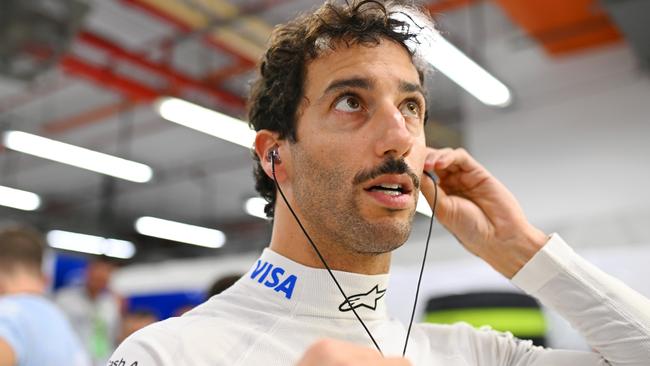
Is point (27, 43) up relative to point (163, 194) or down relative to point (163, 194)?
down

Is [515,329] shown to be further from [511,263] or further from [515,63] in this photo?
[515,63]

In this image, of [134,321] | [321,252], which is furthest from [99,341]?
[321,252]

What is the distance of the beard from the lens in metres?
1.14

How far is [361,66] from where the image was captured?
124cm

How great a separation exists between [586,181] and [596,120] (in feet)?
2.10

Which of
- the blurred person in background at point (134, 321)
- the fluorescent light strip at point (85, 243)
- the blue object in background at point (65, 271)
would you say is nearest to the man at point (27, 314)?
the blurred person in background at point (134, 321)

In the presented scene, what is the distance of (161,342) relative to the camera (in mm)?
1058

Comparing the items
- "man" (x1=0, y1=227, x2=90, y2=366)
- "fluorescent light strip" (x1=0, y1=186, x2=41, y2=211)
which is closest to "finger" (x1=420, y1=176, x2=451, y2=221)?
"man" (x1=0, y1=227, x2=90, y2=366)

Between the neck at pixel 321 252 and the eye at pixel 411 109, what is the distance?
27 centimetres

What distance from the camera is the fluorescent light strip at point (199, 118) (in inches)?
194

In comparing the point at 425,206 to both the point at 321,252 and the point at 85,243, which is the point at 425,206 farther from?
the point at 85,243

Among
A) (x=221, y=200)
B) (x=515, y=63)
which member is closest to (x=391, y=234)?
(x=515, y=63)

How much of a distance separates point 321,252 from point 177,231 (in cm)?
919

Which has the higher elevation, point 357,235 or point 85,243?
point 85,243
